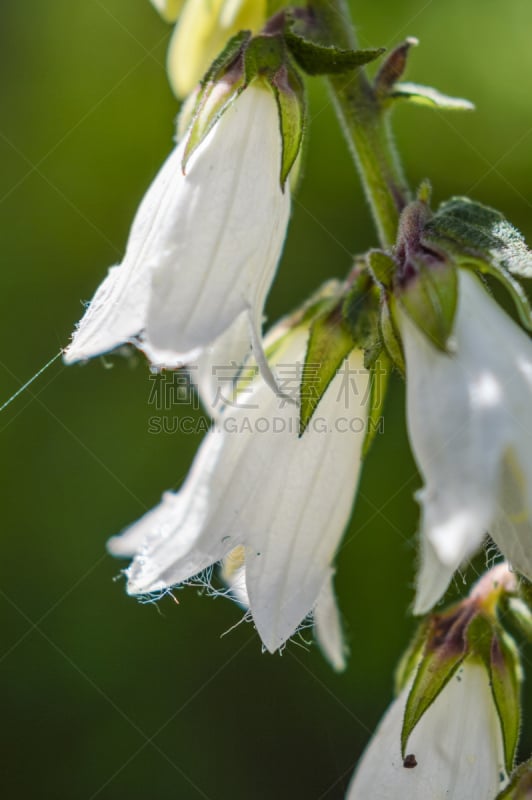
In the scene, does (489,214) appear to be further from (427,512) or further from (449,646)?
(449,646)

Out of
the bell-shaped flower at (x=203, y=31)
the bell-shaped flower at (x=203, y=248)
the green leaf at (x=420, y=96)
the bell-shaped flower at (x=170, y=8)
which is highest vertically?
the bell-shaped flower at (x=170, y=8)

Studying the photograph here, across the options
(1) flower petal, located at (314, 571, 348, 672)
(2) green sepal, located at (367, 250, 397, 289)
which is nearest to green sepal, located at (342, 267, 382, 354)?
(2) green sepal, located at (367, 250, 397, 289)

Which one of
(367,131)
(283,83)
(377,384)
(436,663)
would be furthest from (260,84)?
(436,663)

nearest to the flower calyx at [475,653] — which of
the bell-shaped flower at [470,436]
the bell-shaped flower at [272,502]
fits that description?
the bell-shaped flower at [272,502]

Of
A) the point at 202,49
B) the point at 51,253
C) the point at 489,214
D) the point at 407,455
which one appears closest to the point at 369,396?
the point at 489,214

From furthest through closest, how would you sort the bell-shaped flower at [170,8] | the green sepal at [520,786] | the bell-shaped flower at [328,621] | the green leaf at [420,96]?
the bell-shaped flower at [328,621] < the bell-shaped flower at [170,8] < the green leaf at [420,96] < the green sepal at [520,786]

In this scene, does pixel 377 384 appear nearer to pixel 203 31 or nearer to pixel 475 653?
pixel 475 653

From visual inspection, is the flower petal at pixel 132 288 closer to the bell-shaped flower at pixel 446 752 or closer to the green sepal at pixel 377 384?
the green sepal at pixel 377 384
